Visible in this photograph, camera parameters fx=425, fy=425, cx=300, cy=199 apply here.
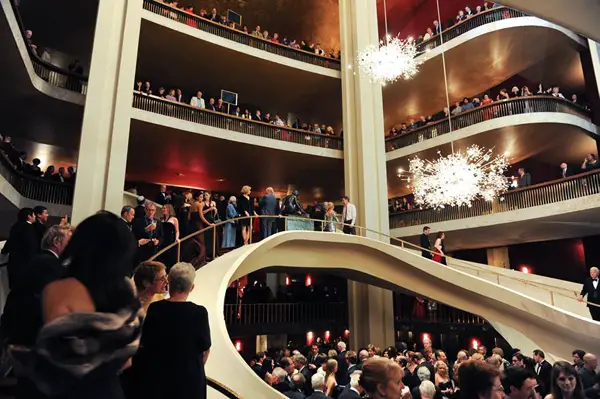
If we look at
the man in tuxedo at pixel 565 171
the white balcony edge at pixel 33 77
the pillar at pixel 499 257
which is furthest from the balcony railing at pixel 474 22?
the white balcony edge at pixel 33 77

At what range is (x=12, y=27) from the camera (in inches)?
325

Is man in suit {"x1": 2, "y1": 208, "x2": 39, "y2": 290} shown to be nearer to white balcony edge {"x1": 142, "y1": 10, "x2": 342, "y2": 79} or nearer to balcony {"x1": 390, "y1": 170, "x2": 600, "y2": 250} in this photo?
white balcony edge {"x1": 142, "y1": 10, "x2": 342, "y2": 79}

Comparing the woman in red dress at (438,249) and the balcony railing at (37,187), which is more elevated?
the balcony railing at (37,187)

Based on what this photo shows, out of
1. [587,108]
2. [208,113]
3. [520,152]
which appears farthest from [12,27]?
[587,108]

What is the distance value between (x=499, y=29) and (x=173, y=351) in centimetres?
1398

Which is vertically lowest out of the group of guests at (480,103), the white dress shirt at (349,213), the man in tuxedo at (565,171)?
the white dress shirt at (349,213)

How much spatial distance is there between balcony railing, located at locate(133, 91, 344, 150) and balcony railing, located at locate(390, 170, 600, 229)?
12.1ft

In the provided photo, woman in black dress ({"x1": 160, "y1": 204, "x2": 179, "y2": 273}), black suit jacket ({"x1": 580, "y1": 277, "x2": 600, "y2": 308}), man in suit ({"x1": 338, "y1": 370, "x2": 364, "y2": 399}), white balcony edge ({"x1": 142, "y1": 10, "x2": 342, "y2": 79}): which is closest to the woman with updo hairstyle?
man in suit ({"x1": 338, "y1": 370, "x2": 364, "y2": 399})

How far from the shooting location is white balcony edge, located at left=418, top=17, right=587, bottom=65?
499 inches

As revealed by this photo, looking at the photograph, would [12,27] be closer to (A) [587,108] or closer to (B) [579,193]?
(B) [579,193]

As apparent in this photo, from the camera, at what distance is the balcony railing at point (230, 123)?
1133 centimetres

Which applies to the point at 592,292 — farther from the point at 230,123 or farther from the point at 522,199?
the point at 230,123

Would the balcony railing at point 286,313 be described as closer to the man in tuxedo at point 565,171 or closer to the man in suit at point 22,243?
the man in tuxedo at point 565,171

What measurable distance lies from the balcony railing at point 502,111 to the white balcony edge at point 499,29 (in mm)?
2109
